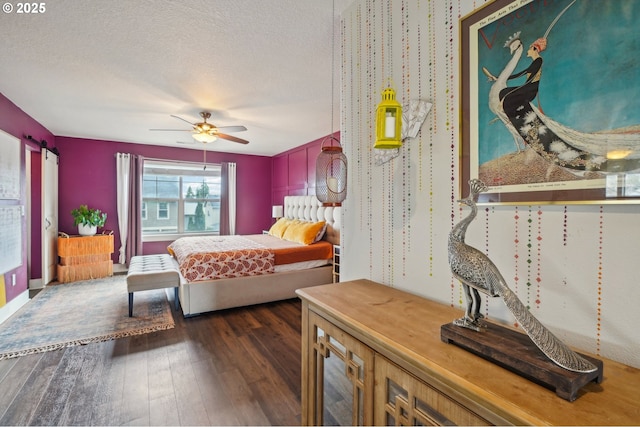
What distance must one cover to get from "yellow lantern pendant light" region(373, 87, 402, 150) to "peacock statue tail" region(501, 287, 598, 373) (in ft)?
2.55

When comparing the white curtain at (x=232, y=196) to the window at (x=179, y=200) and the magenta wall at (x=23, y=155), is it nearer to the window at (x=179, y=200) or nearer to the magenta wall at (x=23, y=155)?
the window at (x=179, y=200)

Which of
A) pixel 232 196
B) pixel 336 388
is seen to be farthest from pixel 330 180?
pixel 232 196

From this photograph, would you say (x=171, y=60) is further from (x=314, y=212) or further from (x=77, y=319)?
(x=314, y=212)

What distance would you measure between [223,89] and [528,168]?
2.93 meters

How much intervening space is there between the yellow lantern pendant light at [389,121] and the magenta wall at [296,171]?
3.55 metres

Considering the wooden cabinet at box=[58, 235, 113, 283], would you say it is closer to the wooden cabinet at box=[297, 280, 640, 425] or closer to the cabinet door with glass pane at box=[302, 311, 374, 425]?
the cabinet door with glass pane at box=[302, 311, 374, 425]

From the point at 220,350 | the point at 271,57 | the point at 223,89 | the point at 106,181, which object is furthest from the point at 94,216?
the point at 271,57

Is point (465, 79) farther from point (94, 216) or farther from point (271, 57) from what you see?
point (94, 216)

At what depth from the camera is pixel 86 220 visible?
192 inches

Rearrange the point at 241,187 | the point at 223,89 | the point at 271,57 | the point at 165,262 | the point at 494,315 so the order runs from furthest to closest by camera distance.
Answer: the point at 241,187 → the point at 165,262 → the point at 223,89 → the point at 271,57 → the point at 494,315

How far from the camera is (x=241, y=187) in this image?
21.7 ft

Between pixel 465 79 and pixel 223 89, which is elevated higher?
pixel 223 89

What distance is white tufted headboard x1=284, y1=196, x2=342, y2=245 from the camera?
444 cm

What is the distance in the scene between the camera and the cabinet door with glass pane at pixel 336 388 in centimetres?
103
